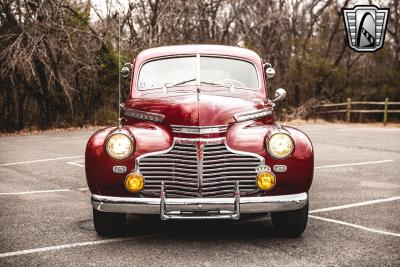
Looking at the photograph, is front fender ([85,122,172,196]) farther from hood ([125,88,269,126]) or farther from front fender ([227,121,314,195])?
front fender ([227,121,314,195])

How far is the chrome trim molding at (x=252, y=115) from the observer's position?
16.5ft

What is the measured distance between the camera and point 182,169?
15.1 ft

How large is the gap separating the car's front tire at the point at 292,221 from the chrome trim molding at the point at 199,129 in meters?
0.97

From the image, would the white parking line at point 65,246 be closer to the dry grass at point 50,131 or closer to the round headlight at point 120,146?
the round headlight at point 120,146

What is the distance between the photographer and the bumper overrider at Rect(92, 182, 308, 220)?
4438 mm

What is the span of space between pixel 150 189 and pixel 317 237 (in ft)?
5.39

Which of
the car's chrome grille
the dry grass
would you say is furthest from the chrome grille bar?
the dry grass

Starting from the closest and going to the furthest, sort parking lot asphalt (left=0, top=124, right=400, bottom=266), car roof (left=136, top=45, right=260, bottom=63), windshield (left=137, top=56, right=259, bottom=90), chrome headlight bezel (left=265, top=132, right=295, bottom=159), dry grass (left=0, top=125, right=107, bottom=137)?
1. parking lot asphalt (left=0, top=124, right=400, bottom=266)
2. chrome headlight bezel (left=265, top=132, right=295, bottom=159)
3. windshield (left=137, top=56, right=259, bottom=90)
4. car roof (left=136, top=45, right=260, bottom=63)
5. dry grass (left=0, top=125, right=107, bottom=137)

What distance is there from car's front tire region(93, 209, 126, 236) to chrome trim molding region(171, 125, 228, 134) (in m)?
0.98

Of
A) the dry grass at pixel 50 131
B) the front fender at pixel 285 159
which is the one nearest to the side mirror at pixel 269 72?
the front fender at pixel 285 159

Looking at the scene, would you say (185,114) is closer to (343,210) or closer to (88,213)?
(88,213)

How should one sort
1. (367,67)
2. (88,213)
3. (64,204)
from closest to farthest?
(88,213), (64,204), (367,67)

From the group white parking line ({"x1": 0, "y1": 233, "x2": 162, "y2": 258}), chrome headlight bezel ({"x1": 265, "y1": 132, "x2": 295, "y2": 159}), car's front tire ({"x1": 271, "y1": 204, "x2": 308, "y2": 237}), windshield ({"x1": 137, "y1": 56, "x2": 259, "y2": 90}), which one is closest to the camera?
white parking line ({"x1": 0, "y1": 233, "x2": 162, "y2": 258})

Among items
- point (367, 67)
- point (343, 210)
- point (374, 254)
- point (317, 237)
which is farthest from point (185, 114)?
point (367, 67)
